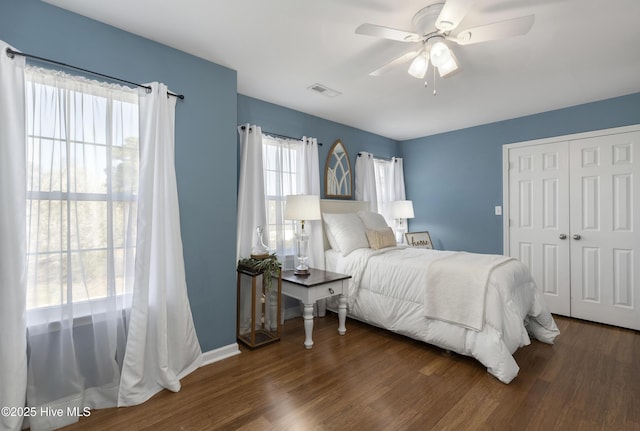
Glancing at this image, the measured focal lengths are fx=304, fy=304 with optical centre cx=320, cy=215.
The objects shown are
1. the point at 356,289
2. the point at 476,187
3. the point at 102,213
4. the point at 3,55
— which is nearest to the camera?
the point at 3,55

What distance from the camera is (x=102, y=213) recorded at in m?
2.01

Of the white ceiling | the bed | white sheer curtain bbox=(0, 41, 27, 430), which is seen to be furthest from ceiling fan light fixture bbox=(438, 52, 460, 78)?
white sheer curtain bbox=(0, 41, 27, 430)

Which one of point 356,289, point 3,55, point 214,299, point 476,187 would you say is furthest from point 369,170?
point 3,55

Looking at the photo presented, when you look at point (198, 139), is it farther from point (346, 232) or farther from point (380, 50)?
point (346, 232)

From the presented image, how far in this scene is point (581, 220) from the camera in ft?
11.7

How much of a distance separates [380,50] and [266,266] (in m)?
2.04

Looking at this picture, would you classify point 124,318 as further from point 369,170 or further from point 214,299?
point 369,170

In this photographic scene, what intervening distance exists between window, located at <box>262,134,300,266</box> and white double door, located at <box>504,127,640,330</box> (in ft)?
9.57

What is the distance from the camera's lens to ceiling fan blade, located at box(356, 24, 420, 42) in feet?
5.70

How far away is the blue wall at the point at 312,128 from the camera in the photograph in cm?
332

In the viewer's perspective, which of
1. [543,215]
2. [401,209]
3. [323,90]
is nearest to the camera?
[323,90]

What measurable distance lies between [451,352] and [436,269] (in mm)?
737

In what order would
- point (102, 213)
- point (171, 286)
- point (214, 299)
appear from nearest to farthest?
point (102, 213)
point (171, 286)
point (214, 299)

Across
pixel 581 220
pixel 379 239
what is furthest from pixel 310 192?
pixel 581 220
